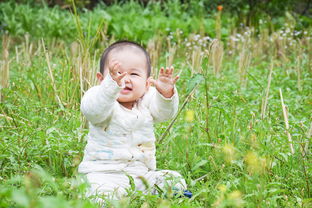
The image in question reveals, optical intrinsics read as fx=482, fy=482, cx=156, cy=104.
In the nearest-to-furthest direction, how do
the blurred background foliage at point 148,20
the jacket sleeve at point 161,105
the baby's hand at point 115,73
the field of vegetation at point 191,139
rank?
the field of vegetation at point 191,139, the baby's hand at point 115,73, the jacket sleeve at point 161,105, the blurred background foliage at point 148,20

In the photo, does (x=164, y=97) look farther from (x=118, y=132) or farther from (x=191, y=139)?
(x=191, y=139)

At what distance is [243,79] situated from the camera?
15.3 feet

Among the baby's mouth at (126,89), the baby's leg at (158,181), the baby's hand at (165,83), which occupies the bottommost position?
the baby's leg at (158,181)

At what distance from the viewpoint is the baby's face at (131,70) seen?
2.41 meters

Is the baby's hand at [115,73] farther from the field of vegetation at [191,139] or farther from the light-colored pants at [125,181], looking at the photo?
the light-colored pants at [125,181]

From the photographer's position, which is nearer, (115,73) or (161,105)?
(115,73)

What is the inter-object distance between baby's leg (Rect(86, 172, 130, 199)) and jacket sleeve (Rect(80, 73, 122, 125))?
26 cm

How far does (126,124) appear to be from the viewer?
2.38 m

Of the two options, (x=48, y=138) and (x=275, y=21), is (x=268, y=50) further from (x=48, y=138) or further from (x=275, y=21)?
(x=48, y=138)

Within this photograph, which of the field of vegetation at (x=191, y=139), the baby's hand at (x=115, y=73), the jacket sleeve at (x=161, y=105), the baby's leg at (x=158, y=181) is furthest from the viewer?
the jacket sleeve at (x=161, y=105)

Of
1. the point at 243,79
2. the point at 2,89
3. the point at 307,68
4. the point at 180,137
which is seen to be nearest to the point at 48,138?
the point at 180,137

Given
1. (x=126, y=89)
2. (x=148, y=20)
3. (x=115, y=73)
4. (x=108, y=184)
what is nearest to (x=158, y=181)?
(x=108, y=184)

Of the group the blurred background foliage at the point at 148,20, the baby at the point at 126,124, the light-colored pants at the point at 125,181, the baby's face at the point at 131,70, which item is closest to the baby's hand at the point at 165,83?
the baby at the point at 126,124

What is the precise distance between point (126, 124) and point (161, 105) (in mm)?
203
